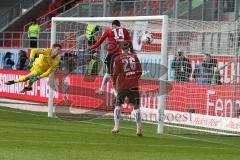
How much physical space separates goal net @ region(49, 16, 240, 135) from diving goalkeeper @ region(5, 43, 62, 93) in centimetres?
54

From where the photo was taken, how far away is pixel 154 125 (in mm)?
20594

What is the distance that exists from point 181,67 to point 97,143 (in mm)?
6499

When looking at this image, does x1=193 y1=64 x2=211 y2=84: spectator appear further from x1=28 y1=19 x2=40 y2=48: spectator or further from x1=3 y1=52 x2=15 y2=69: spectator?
x1=28 y1=19 x2=40 y2=48: spectator

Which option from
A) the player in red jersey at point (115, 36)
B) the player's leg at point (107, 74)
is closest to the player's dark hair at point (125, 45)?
the player in red jersey at point (115, 36)

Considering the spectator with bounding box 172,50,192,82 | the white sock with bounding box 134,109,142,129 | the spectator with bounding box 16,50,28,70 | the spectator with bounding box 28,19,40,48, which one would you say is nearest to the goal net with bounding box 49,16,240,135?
the spectator with bounding box 172,50,192,82

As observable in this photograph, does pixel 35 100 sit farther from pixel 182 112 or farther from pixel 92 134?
pixel 92 134

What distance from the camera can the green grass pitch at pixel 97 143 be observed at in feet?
39.5

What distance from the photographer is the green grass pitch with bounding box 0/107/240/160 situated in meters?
12.0

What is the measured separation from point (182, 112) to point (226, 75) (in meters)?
1.74

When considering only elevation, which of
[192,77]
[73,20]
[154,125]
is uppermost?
[73,20]

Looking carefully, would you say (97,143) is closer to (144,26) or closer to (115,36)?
(115,36)

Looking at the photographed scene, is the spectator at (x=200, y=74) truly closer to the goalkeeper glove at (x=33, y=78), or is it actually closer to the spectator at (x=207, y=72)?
the spectator at (x=207, y=72)

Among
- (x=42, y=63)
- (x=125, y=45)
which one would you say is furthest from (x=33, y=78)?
(x=125, y=45)

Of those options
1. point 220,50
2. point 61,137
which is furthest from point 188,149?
point 220,50
